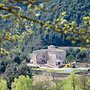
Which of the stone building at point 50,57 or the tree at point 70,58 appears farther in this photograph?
the tree at point 70,58

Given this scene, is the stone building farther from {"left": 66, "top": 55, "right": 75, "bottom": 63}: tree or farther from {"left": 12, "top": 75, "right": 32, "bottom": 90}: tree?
{"left": 12, "top": 75, "right": 32, "bottom": 90}: tree

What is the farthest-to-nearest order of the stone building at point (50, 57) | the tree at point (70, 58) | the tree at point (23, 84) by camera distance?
the tree at point (70, 58) → the stone building at point (50, 57) → the tree at point (23, 84)

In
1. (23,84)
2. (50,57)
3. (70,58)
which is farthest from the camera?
(50,57)

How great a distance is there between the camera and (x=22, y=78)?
19.6 meters

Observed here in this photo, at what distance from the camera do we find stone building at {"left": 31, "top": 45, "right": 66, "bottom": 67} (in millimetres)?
37156

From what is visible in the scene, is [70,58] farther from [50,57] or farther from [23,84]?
[23,84]

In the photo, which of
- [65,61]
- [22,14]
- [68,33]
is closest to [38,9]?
[22,14]

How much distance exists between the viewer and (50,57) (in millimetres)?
38656

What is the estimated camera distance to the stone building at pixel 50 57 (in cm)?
3716

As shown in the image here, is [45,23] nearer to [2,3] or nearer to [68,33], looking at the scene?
[68,33]

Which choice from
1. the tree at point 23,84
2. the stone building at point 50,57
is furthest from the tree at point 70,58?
the tree at point 23,84

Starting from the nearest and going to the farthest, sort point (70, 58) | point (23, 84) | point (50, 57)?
point (23, 84), point (70, 58), point (50, 57)

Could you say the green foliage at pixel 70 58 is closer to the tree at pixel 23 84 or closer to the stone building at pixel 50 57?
Answer: the stone building at pixel 50 57

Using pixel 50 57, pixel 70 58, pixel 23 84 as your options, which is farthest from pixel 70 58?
pixel 23 84
